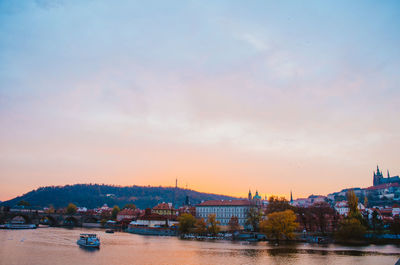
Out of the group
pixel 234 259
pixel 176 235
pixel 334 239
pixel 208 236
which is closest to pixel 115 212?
pixel 176 235

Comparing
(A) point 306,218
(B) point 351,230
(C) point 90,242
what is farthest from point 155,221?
(B) point 351,230

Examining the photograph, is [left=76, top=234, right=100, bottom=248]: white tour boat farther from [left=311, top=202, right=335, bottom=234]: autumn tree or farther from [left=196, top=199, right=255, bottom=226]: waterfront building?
[left=196, top=199, right=255, bottom=226]: waterfront building

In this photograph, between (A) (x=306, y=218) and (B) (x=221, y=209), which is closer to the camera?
(A) (x=306, y=218)

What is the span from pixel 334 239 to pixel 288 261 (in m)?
40.1

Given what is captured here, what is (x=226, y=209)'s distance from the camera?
446ft

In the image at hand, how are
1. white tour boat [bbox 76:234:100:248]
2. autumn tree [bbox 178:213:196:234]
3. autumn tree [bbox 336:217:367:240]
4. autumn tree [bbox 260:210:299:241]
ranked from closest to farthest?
white tour boat [bbox 76:234:100:248]
autumn tree [bbox 336:217:367:240]
autumn tree [bbox 260:210:299:241]
autumn tree [bbox 178:213:196:234]

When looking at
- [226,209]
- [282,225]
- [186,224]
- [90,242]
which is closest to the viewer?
[90,242]

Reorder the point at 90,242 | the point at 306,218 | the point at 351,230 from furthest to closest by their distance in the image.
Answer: the point at 306,218, the point at 351,230, the point at 90,242

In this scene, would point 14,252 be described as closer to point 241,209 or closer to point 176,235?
point 176,235

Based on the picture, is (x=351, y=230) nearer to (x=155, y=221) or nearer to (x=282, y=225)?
(x=282, y=225)

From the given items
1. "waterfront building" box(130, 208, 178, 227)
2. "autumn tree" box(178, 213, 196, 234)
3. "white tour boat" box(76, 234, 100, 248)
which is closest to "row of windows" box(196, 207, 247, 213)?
"waterfront building" box(130, 208, 178, 227)

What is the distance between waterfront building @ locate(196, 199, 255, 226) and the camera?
434 ft

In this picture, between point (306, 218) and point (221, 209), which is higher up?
point (221, 209)

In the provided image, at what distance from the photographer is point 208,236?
87.8 metres
